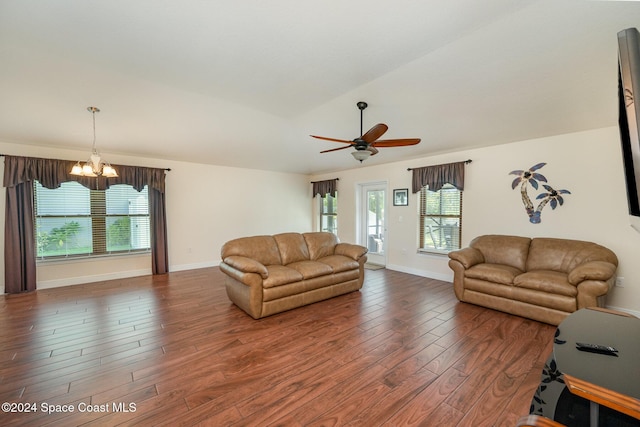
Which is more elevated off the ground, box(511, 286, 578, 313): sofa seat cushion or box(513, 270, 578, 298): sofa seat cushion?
box(513, 270, 578, 298): sofa seat cushion

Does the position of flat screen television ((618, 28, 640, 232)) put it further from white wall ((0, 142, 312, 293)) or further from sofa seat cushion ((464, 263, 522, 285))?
white wall ((0, 142, 312, 293))

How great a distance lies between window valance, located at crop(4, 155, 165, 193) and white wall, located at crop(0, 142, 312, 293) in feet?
0.77

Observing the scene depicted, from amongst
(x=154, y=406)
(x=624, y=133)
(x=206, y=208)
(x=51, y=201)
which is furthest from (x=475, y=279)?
(x=51, y=201)

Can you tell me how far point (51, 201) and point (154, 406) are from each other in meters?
4.76

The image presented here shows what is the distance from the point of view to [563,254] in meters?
3.43

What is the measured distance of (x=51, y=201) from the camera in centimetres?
446

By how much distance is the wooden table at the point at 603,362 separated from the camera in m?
0.91

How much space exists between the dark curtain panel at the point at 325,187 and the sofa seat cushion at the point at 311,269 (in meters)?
3.52

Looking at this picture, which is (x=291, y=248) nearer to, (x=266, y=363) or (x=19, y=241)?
(x=266, y=363)

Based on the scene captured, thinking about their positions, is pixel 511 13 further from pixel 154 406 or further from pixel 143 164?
pixel 143 164

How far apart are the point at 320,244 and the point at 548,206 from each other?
11.8ft

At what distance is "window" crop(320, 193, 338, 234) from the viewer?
291 inches

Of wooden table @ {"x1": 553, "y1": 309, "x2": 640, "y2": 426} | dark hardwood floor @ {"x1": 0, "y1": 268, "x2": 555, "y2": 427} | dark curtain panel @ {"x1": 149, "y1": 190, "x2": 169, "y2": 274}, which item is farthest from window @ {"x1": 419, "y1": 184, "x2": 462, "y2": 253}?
dark curtain panel @ {"x1": 149, "y1": 190, "x2": 169, "y2": 274}

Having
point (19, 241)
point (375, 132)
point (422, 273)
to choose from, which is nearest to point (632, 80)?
point (375, 132)
